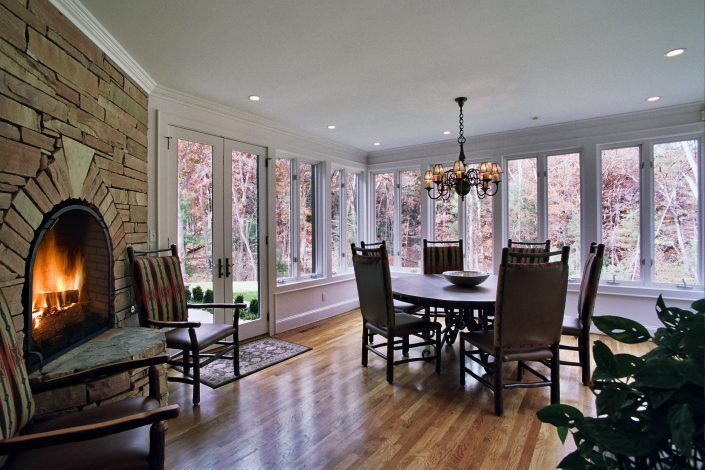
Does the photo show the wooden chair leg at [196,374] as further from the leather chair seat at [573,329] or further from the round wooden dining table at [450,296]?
the leather chair seat at [573,329]

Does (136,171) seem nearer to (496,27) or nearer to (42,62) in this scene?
(42,62)

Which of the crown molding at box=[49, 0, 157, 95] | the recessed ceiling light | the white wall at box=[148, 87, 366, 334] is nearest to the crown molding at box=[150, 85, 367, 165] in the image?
the white wall at box=[148, 87, 366, 334]

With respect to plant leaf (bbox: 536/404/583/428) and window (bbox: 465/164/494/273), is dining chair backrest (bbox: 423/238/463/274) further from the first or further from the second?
plant leaf (bbox: 536/404/583/428)

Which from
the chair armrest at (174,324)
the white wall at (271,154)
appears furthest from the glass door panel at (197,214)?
the chair armrest at (174,324)

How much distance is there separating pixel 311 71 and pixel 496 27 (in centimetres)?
140

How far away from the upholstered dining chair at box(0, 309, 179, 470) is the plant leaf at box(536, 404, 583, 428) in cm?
121

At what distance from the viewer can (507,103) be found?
3.62m

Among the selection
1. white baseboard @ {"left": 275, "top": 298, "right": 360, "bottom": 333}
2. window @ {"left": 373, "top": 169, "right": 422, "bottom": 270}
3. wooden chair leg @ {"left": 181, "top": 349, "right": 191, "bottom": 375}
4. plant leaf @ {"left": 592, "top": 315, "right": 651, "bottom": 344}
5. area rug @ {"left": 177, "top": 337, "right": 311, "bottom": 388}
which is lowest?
area rug @ {"left": 177, "top": 337, "right": 311, "bottom": 388}

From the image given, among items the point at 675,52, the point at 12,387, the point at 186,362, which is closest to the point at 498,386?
the point at 186,362

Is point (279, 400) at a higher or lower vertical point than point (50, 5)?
lower

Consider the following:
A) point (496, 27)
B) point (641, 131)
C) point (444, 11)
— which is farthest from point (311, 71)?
point (641, 131)

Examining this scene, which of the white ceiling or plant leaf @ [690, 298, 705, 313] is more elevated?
the white ceiling

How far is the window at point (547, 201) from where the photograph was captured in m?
4.44

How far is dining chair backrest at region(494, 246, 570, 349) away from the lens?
2.33 meters
